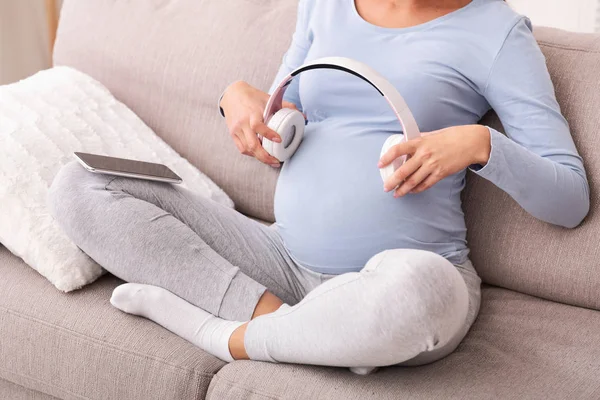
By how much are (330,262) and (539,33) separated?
60cm

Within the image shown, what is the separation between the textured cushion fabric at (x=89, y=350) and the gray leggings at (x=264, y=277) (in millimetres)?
72

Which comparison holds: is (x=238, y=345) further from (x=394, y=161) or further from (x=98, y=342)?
(x=394, y=161)

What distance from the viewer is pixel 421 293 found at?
1.01 metres

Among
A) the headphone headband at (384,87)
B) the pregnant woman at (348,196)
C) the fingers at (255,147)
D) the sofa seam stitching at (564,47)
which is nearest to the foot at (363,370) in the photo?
the pregnant woman at (348,196)

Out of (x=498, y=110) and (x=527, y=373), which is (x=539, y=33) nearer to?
(x=498, y=110)

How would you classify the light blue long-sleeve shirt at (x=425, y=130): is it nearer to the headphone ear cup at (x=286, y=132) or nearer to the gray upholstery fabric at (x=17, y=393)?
the headphone ear cup at (x=286, y=132)

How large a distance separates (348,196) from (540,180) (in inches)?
11.6

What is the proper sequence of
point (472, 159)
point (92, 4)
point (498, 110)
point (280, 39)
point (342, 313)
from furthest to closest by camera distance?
point (92, 4) → point (280, 39) → point (498, 110) → point (472, 159) → point (342, 313)

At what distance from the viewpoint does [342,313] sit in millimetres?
1043

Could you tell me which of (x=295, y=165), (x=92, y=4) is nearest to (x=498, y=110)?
(x=295, y=165)

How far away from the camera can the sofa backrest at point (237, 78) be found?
4.43 ft

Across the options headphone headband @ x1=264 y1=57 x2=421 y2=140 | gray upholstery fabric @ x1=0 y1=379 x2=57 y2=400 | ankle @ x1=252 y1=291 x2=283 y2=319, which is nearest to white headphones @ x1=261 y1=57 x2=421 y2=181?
headphone headband @ x1=264 y1=57 x2=421 y2=140

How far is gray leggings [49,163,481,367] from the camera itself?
1018 mm

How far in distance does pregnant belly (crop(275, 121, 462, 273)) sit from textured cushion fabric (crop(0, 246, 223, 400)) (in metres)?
0.25
